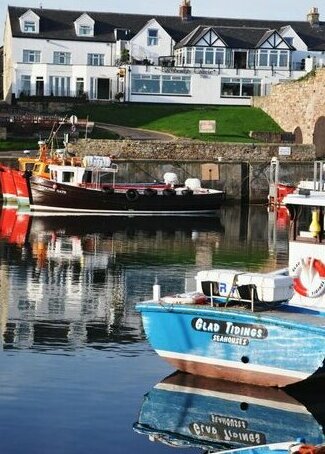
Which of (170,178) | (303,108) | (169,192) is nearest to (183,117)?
(303,108)

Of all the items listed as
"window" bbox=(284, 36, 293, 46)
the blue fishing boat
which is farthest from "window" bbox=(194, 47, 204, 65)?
the blue fishing boat

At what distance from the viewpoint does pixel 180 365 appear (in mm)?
17344

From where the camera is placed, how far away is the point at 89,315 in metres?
22.3

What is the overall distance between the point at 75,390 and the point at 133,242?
2027cm

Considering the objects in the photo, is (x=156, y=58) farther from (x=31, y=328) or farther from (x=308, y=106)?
(x=31, y=328)

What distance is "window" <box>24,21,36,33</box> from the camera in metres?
75.6

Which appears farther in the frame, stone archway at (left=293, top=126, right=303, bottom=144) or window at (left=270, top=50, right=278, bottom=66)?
window at (left=270, top=50, right=278, bottom=66)

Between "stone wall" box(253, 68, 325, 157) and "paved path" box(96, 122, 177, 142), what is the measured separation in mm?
8290

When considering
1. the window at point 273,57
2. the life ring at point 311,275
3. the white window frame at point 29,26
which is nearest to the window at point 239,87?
the window at point 273,57

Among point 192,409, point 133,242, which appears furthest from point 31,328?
point 133,242

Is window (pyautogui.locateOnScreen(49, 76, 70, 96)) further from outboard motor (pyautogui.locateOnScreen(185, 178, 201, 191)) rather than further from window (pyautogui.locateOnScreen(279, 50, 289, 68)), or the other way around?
outboard motor (pyautogui.locateOnScreen(185, 178, 201, 191))

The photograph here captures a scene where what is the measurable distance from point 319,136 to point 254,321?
48.2 m

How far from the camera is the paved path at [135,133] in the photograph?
198 ft

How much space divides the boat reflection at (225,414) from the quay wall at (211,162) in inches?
1423
